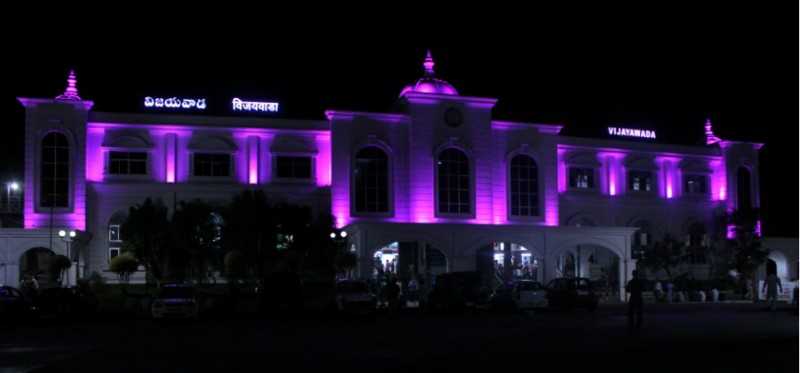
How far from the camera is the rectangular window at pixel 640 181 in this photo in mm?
60188

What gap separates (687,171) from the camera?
202ft

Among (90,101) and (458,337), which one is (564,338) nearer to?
(458,337)

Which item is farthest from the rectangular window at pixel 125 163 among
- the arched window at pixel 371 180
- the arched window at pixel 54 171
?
the arched window at pixel 371 180

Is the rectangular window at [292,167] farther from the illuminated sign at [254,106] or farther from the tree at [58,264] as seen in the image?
the tree at [58,264]

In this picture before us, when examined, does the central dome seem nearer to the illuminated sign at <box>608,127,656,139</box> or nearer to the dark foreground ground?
the illuminated sign at <box>608,127,656,139</box>

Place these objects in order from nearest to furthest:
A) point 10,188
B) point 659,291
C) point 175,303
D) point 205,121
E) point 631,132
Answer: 1. point 175,303
2. point 659,291
3. point 205,121
4. point 10,188
5. point 631,132

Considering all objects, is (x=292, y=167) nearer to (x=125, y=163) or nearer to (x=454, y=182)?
(x=125, y=163)

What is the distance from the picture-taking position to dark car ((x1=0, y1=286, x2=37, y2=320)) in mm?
30609

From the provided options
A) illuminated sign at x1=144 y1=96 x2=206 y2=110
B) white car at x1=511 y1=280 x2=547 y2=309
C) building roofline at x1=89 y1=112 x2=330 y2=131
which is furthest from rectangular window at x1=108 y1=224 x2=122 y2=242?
white car at x1=511 y1=280 x2=547 y2=309

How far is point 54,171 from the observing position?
4956cm

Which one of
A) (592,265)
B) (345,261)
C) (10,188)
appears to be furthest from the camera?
(592,265)

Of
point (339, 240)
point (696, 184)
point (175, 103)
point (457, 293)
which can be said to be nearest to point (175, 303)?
point (457, 293)

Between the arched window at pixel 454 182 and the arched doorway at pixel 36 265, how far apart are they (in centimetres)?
2176

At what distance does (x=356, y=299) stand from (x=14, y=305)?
12.3 meters
